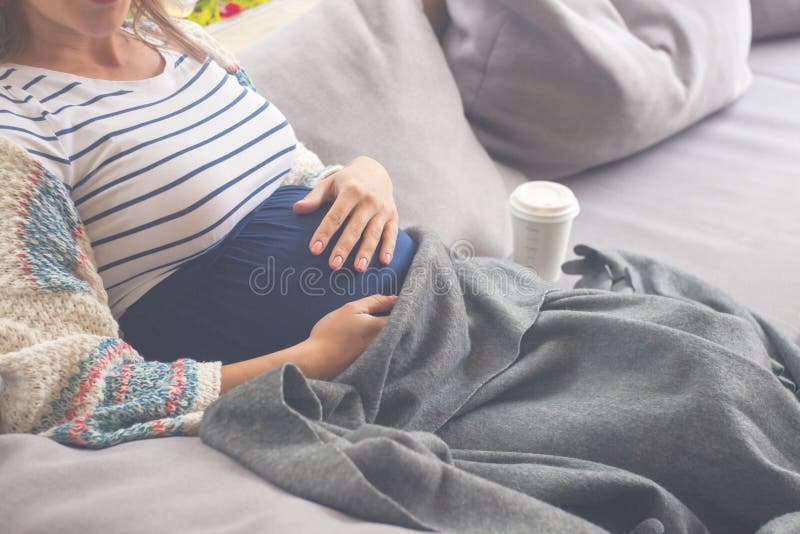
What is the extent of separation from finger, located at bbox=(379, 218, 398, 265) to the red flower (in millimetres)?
654

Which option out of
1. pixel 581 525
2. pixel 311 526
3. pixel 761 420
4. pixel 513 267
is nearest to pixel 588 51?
pixel 513 267

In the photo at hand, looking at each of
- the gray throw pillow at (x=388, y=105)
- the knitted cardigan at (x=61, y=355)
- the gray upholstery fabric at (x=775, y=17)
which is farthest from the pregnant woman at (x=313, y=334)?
the gray upholstery fabric at (x=775, y=17)

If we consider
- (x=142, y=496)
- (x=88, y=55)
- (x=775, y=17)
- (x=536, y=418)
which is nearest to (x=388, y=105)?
(x=88, y=55)

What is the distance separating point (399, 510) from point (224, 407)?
0.21 m

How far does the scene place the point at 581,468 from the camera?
0.75 m

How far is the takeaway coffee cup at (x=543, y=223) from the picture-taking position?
1290mm

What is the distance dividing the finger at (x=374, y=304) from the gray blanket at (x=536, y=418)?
34mm

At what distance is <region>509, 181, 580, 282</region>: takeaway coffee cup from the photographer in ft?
4.23

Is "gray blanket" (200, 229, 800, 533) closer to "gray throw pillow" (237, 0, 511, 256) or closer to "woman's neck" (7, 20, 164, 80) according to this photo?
"gray throw pillow" (237, 0, 511, 256)

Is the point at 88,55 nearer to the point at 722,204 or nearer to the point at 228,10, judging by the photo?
the point at 228,10

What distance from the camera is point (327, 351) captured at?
2.75ft

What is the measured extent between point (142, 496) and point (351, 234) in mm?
451

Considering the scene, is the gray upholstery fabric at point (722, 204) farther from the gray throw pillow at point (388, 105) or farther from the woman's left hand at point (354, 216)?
the woman's left hand at point (354, 216)

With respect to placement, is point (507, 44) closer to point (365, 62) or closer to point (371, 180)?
point (365, 62)
